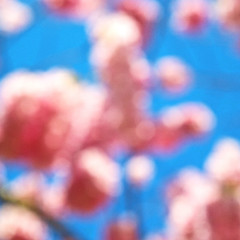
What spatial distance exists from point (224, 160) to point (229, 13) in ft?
1.38

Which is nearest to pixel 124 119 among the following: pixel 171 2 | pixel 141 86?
pixel 141 86

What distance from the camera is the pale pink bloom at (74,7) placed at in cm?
198

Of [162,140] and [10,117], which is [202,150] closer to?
[162,140]

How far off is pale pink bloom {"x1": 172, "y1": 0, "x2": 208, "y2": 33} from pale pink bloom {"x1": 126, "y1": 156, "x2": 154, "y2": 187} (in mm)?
459

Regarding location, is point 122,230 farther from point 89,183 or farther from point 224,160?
point 224,160

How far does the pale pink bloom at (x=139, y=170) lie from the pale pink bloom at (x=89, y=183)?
1.11 ft

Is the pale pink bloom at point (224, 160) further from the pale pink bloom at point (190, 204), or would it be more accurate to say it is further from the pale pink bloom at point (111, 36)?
the pale pink bloom at point (111, 36)

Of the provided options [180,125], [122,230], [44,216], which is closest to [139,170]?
[180,125]

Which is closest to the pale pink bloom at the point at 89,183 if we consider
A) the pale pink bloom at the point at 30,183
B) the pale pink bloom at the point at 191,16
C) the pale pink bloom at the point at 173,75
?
the pale pink bloom at the point at 30,183

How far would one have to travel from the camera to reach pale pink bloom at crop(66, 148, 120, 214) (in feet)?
4.61

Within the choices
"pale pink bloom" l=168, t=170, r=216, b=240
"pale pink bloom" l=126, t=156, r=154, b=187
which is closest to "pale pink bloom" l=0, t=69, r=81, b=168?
"pale pink bloom" l=168, t=170, r=216, b=240

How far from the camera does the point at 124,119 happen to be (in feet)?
4.54

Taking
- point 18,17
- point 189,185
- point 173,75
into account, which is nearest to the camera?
point 189,185

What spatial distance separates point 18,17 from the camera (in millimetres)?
1944
